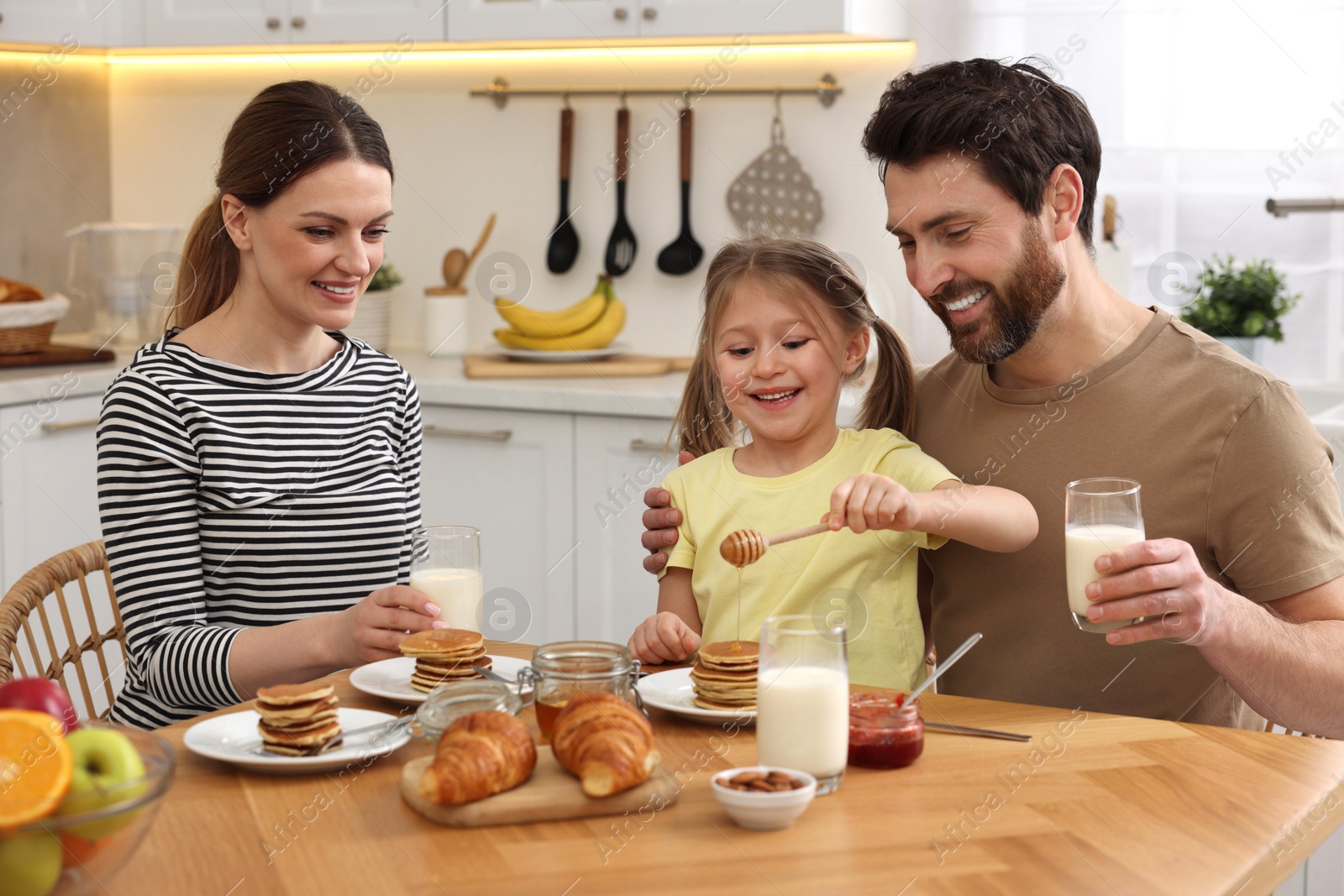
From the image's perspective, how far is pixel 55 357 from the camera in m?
3.15

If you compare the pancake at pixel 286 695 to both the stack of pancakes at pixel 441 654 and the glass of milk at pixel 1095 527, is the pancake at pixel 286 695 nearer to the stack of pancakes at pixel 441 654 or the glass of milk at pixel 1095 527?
the stack of pancakes at pixel 441 654

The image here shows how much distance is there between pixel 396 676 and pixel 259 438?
1.64 feet

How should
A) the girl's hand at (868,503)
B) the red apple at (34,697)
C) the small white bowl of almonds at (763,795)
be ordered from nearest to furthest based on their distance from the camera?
the red apple at (34,697) < the small white bowl of almonds at (763,795) < the girl's hand at (868,503)

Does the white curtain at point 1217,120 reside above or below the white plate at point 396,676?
above

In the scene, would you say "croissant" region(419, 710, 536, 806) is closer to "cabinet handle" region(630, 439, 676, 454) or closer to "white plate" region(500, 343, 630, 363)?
"cabinet handle" region(630, 439, 676, 454)

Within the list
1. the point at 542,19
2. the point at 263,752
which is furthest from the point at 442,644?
the point at 542,19

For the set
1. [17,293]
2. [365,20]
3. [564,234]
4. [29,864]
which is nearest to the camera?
[29,864]

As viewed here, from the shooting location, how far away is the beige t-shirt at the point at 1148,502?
1537 mm

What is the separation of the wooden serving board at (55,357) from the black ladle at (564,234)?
1.15 m

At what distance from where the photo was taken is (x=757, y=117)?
3355mm

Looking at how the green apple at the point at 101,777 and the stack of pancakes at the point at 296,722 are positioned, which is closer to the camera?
the green apple at the point at 101,777

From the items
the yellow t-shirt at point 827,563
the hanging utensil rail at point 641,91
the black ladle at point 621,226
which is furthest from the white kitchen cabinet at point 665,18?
the yellow t-shirt at point 827,563

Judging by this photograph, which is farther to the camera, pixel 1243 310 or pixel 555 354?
pixel 555 354

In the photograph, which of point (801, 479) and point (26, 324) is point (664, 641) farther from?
point (26, 324)
